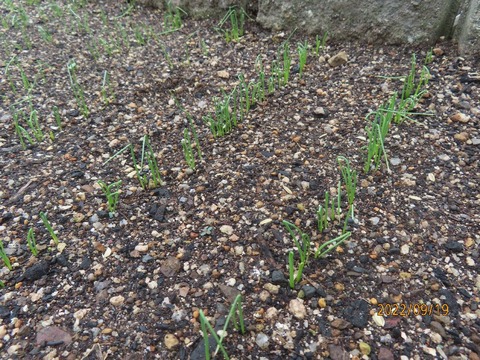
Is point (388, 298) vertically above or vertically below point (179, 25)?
below

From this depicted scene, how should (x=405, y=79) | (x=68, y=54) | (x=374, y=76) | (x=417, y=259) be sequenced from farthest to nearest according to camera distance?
(x=68, y=54), (x=374, y=76), (x=405, y=79), (x=417, y=259)

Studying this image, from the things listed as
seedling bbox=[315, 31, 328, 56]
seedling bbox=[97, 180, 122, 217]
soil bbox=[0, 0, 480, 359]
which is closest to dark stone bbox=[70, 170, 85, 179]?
soil bbox=[0, 0, 480, 359]

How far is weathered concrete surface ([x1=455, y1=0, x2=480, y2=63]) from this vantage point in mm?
1974

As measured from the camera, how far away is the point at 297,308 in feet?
4.29

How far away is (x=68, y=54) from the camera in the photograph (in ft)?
8.67

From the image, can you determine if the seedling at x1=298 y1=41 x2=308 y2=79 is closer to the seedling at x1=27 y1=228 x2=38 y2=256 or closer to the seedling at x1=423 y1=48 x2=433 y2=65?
the seedling at x1=423 y1=48 x2=433 y2=65

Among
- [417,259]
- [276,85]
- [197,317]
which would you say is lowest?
[197,317]

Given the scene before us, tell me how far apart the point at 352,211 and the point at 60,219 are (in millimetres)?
1157

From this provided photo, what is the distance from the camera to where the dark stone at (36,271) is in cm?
147

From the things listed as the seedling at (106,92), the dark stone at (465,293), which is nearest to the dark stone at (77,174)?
the seedling at (106,92)

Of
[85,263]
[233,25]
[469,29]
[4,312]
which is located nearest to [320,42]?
[233,25]

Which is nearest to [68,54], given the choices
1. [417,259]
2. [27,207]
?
[27,207]

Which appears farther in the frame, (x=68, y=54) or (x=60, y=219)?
(x=68, y=54)

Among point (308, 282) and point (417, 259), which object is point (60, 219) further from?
point (417, 259)
